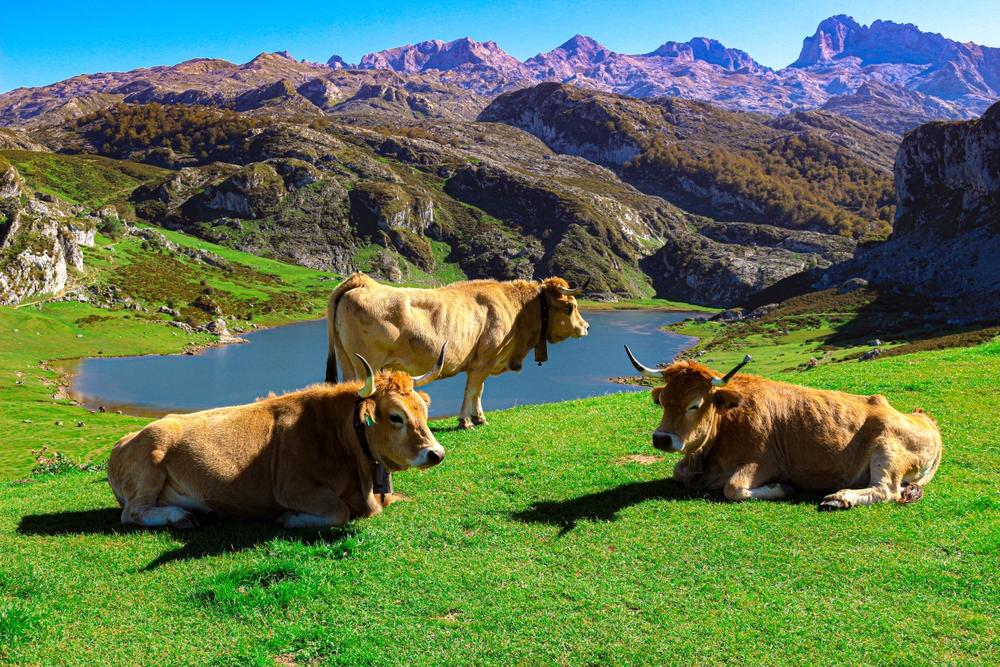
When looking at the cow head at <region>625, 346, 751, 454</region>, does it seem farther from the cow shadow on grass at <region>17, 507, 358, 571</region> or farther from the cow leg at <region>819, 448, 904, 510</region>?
the cow shadow on grass at <region>17, 507, 358, 571</region>

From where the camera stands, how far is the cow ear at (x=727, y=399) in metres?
9.07

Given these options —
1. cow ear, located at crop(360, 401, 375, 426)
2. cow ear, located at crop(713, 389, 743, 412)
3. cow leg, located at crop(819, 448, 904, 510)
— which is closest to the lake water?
cow ear, located at crop(713, 389, 743, 412)

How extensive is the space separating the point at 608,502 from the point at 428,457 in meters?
2.89

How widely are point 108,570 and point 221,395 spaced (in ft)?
290

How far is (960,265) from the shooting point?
14475 centimetres

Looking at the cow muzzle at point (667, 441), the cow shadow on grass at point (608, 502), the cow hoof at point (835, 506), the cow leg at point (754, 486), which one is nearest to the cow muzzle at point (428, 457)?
the cow shadow on grass at point (608, 502)

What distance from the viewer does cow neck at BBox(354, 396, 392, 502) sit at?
8125mm

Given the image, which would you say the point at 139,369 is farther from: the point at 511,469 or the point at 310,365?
the point at 511,469

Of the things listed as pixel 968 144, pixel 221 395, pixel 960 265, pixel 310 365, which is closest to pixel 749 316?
pixel 960 265

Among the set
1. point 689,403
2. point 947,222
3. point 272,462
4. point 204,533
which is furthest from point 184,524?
point 947,222

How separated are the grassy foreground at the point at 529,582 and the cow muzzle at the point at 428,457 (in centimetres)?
94

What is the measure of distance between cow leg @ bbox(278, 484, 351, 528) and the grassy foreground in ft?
0.66

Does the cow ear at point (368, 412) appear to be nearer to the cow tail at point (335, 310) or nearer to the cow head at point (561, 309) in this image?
the cow tail at point (335, 310)

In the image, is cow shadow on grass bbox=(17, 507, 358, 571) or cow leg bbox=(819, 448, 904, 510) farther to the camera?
cow leg bbox=(819, 448, 904, 510)
